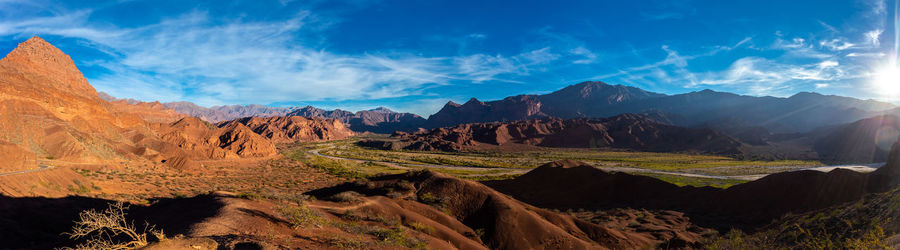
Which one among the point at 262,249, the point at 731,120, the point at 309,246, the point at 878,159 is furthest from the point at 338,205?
the point at 731,120

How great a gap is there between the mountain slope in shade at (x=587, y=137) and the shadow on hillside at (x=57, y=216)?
116832 millimetres

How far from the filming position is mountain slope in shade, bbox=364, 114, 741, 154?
130500mm

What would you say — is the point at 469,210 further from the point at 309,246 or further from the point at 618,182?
the point at 618,182

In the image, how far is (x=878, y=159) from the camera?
254 ft

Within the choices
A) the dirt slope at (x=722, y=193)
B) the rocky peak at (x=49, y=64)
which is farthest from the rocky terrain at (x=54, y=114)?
the dirt slope at (x=722, y=193)

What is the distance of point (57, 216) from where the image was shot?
56.2 ft

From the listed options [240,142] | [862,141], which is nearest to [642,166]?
[862,141]

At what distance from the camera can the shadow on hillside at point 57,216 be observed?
11.4 metres

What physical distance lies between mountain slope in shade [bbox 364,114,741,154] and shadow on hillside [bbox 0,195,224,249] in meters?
117

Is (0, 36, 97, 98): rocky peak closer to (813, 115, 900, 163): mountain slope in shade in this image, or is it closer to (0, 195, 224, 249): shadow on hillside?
(0, 195, 224, 249): shadow on hillside

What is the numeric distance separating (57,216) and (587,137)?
548 ft

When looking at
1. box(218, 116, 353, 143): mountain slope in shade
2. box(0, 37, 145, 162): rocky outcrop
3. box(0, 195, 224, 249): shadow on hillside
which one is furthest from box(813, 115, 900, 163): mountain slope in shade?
box(218, 116, 353, 143): mountain slope in shade

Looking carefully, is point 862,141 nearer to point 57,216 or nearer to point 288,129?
point 57,216

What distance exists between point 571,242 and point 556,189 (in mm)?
22566
